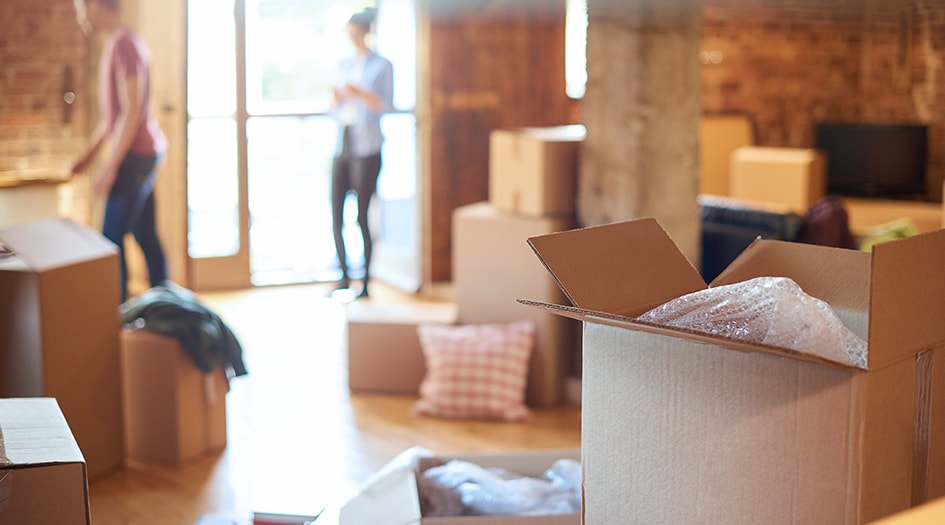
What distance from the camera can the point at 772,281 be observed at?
5.08ft

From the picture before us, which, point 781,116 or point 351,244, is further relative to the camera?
point 781,116

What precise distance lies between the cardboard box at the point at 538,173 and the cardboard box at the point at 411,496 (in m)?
1.65

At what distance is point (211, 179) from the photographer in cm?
622

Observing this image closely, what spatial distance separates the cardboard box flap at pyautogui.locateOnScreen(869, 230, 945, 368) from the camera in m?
1.33

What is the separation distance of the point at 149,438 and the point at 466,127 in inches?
127

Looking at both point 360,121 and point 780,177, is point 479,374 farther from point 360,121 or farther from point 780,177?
point 780,177

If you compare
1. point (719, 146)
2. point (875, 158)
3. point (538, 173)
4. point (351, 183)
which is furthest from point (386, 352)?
point (875, 158)

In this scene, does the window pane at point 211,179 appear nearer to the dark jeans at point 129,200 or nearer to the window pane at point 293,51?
the window pane at point 293,51

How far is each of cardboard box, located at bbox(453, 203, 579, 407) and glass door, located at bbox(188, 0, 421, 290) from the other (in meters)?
1.89

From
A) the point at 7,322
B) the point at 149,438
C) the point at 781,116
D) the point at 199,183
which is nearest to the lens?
the point at 7,322

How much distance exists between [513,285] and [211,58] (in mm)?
2641

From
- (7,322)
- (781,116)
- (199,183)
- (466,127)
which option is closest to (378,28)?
(466,127)

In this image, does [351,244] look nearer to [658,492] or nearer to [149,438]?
[149,438]

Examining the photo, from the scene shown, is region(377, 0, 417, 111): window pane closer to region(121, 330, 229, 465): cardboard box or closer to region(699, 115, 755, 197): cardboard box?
region(699, 115, 755, 197): cardboard box
